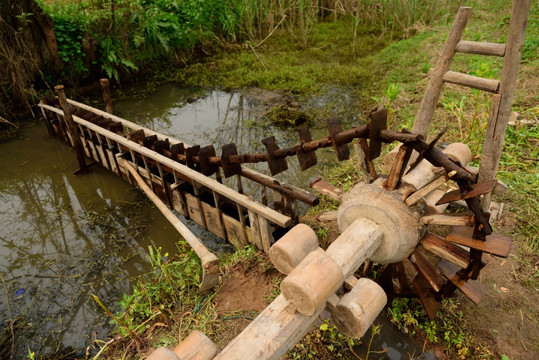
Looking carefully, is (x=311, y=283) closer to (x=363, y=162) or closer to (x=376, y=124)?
(x=376, y=124)

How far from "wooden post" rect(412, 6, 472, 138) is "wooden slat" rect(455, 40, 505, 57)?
0.25 ft

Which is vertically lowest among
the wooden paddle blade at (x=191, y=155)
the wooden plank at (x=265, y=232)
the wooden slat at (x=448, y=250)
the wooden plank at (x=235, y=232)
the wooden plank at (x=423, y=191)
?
the wooden plank at (x=235, y=232)

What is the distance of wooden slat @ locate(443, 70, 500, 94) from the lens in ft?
9.02

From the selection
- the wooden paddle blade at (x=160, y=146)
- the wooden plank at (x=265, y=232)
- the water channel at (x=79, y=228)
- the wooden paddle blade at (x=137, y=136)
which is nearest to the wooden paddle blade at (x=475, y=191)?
the water channel at (x=79, y=228)

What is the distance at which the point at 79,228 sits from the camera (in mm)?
5227

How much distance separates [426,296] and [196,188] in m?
2.92

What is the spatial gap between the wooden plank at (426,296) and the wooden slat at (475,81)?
66.1 inches

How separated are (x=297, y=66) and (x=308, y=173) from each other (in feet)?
17.0

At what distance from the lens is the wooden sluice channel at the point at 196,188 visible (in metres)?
3.88

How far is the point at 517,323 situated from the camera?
311 centimetres

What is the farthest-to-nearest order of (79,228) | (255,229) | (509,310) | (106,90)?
(106,90), (79,228), (255,229), (509,310)

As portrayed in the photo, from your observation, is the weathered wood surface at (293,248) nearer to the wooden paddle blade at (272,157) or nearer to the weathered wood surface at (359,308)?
the weathered wood surface at (359,308)

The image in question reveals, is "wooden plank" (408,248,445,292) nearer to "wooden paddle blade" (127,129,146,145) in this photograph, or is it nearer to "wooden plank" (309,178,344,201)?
"wooden plank" (309,178,344,201)

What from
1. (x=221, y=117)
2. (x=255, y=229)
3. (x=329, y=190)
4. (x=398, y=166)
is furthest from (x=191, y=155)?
(x=221, y=117)
